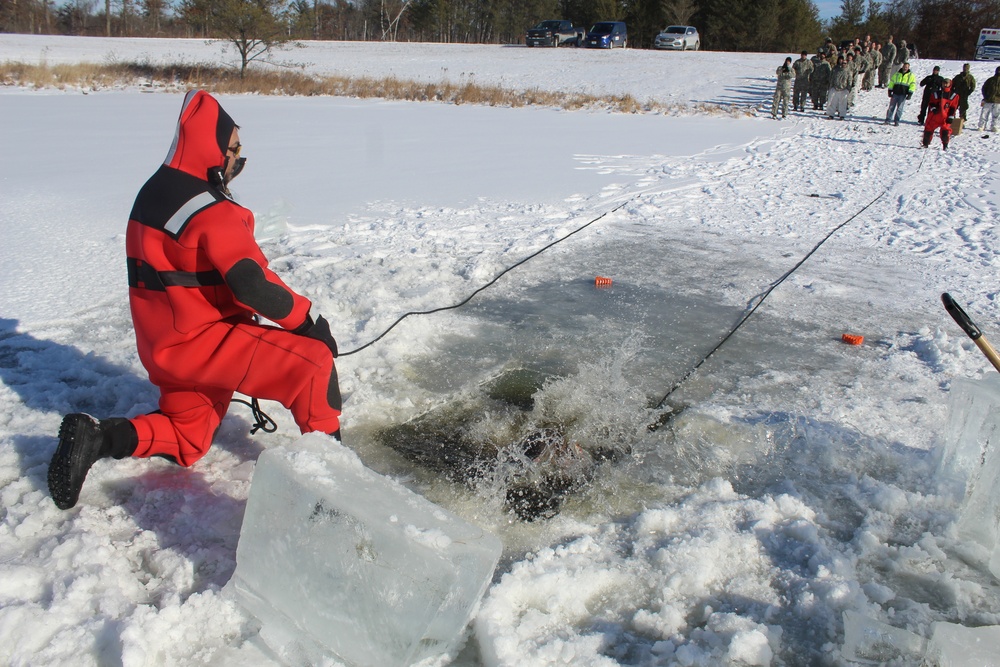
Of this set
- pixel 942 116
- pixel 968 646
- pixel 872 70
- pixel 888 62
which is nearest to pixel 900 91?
pixel 942 116

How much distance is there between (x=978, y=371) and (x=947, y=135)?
11.9 m

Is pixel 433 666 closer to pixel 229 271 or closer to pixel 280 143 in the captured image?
pixel 229 271

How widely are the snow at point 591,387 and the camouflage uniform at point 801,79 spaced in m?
10.9

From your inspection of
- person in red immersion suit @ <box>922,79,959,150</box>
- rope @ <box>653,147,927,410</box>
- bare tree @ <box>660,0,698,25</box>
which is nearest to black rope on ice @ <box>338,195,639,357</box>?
rope @ <box>653,147,927,410</box>

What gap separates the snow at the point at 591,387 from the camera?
2.27 m

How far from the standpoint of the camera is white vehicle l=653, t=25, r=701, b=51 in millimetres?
37094

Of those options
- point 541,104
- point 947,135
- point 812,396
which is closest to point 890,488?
point 812,396

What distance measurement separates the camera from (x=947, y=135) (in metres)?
13.8

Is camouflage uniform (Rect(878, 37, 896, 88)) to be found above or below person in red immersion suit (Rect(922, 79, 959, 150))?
above

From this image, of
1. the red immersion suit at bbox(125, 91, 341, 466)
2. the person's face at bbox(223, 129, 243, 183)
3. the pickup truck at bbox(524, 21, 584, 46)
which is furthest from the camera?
the pickup truck at bbox(524, 21, 584, 46)

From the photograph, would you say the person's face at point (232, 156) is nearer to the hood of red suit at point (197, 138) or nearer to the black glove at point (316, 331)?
the hood of red suit at point (197, 138)

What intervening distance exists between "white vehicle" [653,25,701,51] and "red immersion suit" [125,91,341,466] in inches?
1508

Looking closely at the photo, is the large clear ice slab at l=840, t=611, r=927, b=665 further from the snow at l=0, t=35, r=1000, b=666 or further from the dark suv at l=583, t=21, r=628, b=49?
the dark suv at l=583, t=21, r=628, b=49

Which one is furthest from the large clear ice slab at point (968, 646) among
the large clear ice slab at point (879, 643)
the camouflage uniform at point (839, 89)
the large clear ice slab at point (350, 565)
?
the camouflage uniform at point (839, 89)
